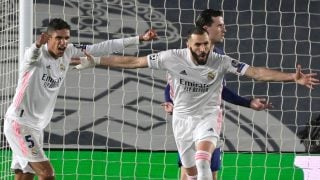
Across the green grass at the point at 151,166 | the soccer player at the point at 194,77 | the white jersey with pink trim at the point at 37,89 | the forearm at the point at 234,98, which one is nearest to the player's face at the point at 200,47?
the soccer player at the point at 194,77

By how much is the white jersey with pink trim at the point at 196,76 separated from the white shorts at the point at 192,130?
0.18ft

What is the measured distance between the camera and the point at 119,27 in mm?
10320

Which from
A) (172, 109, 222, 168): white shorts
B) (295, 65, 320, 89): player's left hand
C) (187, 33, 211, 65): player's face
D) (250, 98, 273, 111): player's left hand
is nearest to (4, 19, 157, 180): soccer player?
(187, 33, 211, 65): player's face

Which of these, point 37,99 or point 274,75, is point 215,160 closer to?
point 274,75

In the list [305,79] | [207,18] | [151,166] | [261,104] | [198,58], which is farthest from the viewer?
[151,166]

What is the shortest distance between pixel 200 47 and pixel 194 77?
0.85 feet

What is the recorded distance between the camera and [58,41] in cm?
714

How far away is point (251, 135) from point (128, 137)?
1362mm

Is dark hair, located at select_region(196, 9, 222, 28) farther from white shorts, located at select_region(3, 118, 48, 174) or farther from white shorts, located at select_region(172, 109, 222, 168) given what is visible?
white shorts, located at select_region(3, 118, 48, 174)

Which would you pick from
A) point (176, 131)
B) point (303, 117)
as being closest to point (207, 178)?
point (176, 131)

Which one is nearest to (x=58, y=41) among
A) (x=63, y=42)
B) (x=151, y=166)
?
(x=63, y=42)

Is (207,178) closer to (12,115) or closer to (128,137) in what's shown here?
(12,115)

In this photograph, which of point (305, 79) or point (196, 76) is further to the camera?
point (196, 76)

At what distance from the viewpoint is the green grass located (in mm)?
9484
